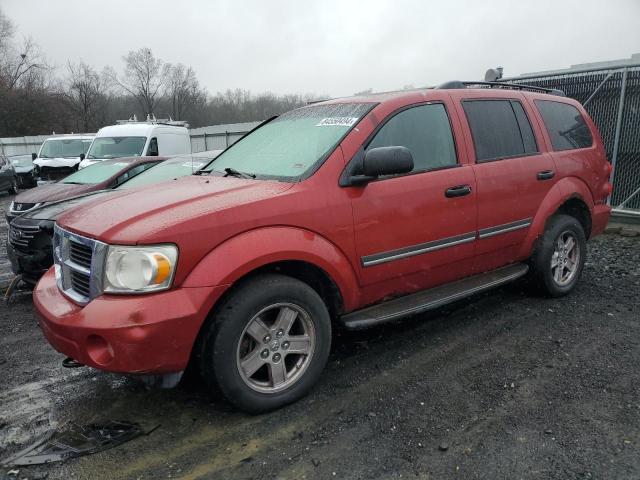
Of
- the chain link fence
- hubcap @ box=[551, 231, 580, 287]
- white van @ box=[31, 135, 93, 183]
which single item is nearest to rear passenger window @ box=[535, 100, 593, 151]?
hubcap @ box=[551, 231, 580, 287]

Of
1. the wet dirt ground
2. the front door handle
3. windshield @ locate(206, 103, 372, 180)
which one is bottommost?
the wet dirt ground

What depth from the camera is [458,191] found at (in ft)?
12.1

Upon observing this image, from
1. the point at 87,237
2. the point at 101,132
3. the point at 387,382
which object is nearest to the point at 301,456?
the point at 387,382

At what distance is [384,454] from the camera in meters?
A: 2.57

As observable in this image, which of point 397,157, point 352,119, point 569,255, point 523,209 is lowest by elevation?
point 569,255

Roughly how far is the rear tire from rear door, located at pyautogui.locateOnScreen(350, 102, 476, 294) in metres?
1.01

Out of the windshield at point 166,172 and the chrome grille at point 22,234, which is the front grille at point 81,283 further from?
the windshield at point 166,172

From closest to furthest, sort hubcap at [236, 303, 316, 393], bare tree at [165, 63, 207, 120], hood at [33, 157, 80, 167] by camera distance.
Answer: hubcap at [236, 303, 316, 393] → hood at [33, 157, 80, 167] → bare tree at [165, 63, 207, 120]

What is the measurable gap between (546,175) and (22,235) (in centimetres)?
529

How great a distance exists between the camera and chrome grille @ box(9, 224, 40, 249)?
513cm

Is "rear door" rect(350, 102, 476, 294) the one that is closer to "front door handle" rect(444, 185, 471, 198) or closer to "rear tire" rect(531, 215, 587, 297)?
"front door handle" rect(444, 185, 471, 198)

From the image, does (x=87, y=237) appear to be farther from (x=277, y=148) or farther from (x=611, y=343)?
(x=611, y=343)

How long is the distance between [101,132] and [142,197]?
38.3 ft

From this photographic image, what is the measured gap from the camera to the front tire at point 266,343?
8.90 feet
